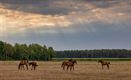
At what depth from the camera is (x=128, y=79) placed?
30.3 m

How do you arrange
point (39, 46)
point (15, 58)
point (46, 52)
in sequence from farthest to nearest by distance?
point (39, 46) < point (46, 52) < point (15, 58)

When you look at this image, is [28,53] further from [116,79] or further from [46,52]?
[116,79]

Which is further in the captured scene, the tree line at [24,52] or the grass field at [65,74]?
the tree line at [24,52]

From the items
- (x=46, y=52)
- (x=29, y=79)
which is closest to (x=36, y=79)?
(x=29, y=79)

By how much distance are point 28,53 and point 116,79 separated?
122086 millimetres

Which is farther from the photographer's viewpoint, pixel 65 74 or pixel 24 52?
pixel 24 52

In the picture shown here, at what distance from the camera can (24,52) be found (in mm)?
148500

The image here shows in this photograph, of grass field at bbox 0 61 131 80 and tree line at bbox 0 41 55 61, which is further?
tree line at bbox 0 41 55 61

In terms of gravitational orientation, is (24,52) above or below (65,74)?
above

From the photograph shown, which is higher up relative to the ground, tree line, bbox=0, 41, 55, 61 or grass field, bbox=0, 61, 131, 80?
tree line, bbox=0, 41, 55, 61

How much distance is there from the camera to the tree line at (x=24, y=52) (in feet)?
470

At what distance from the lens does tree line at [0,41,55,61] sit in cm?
14338

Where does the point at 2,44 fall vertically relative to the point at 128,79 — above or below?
above

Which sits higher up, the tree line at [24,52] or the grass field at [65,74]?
the tree line at [24,52]
